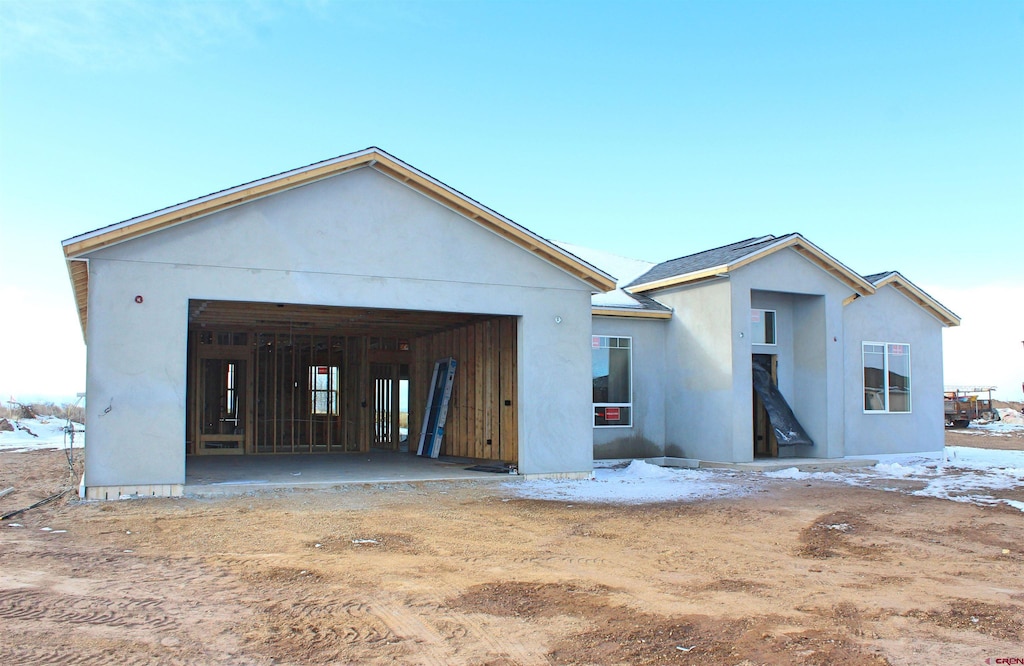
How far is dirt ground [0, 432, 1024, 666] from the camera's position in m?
5.02

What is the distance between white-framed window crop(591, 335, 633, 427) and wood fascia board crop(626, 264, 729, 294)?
5.20ft

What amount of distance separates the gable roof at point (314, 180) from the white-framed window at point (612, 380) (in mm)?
3045

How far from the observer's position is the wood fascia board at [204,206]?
10.9m

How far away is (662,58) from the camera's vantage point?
64.4 ft

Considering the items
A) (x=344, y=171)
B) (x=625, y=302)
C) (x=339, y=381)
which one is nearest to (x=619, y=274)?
(x=625, y=302)

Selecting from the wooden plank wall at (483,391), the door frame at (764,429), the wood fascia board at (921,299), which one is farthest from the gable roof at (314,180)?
the wood fascia board at (921,299)

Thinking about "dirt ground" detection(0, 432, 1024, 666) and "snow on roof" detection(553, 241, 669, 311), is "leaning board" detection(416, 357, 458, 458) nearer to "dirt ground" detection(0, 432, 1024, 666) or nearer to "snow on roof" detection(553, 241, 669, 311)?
"snow on roof" detection(553, 241, 669, 311)

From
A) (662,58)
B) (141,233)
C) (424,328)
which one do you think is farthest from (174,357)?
(662,58)

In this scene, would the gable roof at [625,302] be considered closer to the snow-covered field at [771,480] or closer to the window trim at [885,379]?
the snow-covered field at [771,480]

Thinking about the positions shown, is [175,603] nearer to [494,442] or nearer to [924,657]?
[924,657]

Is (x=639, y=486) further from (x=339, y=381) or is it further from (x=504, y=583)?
(x=339, y=381)

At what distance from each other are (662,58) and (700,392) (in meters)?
8.36

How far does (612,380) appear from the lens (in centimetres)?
1755

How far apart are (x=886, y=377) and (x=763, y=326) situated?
140 inches
